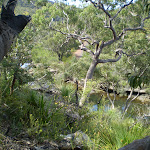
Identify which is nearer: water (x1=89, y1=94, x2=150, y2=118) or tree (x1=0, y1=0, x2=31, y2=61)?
tree (x1=0, y1=0, x2=31, y2=61)

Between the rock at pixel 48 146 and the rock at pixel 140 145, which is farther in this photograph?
the rock at pixel 48 146

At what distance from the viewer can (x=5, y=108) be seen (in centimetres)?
382

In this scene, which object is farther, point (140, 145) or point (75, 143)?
point (75, 143)

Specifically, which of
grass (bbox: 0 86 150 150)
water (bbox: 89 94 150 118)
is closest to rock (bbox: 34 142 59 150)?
grass (bbox: 0 86 150 150)

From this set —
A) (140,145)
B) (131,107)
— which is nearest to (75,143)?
(140,145)

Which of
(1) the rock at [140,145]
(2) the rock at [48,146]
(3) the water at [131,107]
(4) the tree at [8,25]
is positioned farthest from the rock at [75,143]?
(3) the water at [131,107]

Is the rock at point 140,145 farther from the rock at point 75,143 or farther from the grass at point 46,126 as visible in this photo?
the rock at point 75,143

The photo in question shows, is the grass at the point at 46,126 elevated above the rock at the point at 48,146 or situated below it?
above

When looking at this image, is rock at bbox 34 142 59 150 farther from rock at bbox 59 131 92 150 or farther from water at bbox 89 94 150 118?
water at bbox 89 94 150 118

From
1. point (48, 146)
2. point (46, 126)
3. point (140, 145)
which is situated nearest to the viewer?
point (140, 145)

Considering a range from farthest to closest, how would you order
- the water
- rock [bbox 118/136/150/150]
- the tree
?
1. the water
2. the tree
3. rock [bbox 118/136/150/150]

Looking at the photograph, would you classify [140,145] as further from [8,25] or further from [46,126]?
[46,126]

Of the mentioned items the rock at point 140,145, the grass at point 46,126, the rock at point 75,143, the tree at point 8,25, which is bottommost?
the rock at point 75,143

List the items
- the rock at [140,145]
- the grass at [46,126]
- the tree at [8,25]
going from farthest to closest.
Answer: the grass at [46,126] → the tree at [8,25] → the rock at [140,145]
